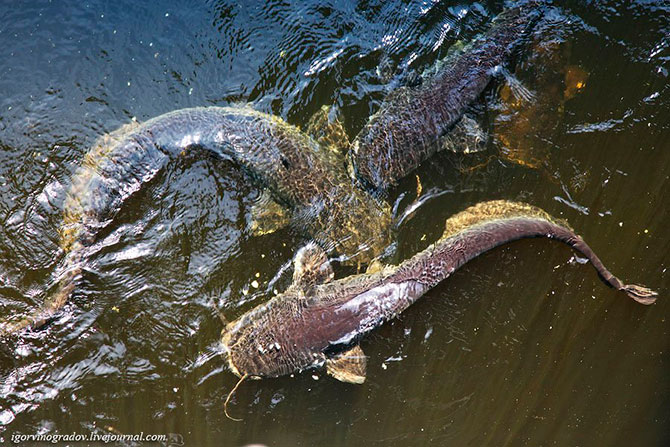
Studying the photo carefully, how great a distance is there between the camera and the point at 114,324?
14.6 feet

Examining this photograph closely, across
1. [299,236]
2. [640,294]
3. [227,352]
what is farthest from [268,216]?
[640,294]

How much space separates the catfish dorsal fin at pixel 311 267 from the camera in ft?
13.9

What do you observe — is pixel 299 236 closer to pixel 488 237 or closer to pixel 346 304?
pixel 346 304

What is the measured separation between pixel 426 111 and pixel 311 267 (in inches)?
69.0

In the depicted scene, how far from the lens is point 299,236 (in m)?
4.46

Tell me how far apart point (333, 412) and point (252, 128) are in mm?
2779

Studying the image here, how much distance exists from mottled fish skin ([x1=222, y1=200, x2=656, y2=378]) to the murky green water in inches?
13.3

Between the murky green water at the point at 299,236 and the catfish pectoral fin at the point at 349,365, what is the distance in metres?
Result: 0.30

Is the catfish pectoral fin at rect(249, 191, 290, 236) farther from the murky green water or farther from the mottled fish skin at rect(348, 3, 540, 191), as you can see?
the mottled fish skin at rect(348, 3, 540, 191)

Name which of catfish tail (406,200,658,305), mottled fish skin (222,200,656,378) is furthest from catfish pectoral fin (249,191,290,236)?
catfish tail (406,200,658,305)

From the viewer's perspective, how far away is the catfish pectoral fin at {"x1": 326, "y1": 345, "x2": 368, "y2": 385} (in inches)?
166

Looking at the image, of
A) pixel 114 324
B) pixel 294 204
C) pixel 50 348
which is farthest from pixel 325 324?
pixel 50 348

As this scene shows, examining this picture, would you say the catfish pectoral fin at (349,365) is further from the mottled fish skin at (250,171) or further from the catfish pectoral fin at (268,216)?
the catfish pectoral fin at (268,216)

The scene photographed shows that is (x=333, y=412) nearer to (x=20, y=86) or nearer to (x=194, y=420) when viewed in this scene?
(x=194, y=420)
